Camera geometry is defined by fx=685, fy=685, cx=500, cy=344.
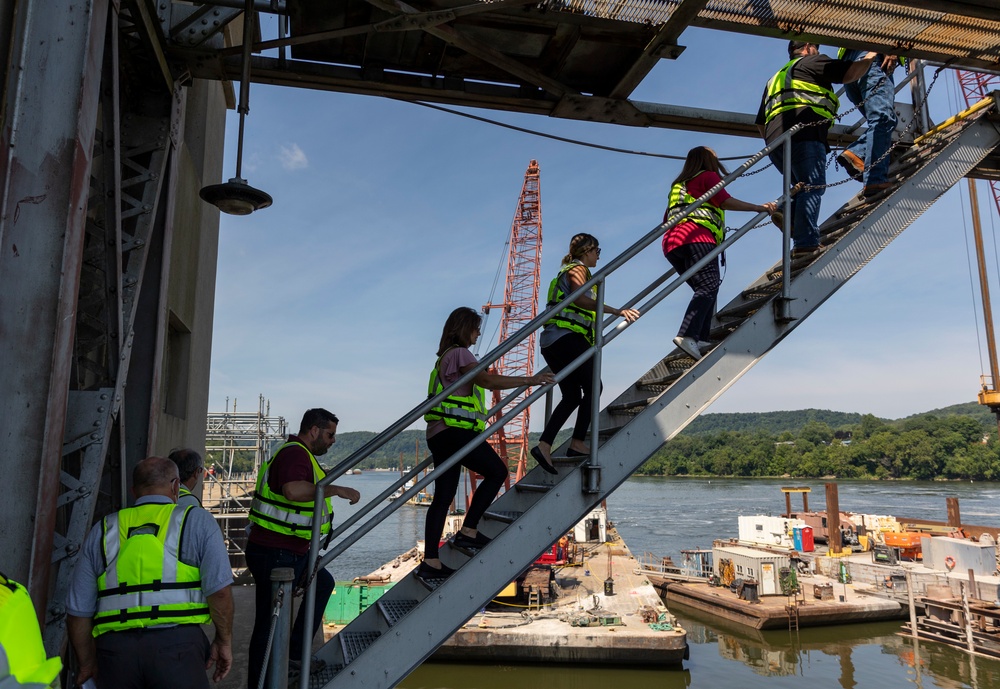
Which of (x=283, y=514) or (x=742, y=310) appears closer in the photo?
(x=283, y=514)

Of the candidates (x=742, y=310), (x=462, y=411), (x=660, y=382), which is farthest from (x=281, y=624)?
(x=742, y=310)

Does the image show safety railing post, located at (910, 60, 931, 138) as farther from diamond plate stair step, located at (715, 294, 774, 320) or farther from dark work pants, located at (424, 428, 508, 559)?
dark work pants, located at (424, 428, 508, 559)

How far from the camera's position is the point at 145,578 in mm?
2748

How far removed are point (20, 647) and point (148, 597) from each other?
1.20 meters

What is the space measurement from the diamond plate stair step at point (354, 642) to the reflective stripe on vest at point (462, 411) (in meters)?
1.16

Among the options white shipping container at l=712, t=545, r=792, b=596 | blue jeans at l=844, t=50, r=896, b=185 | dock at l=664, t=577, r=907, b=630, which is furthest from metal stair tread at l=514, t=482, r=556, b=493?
white shipping container at l=712, t=545, r=792, b=596

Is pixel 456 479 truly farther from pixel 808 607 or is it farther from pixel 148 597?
pixel 808 607

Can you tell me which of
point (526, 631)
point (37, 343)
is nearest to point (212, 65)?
point (37, 343)

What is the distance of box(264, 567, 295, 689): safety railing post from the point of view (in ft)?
9.43

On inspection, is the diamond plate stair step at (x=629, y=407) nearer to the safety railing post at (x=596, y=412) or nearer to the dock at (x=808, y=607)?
the safety railing post at (x=596, y=412)

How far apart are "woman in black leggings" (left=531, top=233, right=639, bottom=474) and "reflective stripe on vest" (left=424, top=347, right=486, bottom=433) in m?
0.47

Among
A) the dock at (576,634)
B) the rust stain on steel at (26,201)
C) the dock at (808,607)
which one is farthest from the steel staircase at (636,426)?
the dock at (808,607)

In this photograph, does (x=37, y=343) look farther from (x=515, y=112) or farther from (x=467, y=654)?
(x=467, y=654)

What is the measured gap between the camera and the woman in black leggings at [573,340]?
4.21 meters
